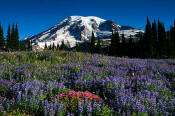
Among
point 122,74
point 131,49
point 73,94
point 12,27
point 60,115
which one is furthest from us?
point 12,27

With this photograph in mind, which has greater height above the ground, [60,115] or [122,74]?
[122,74]

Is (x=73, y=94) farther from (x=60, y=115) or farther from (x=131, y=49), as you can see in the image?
(x=131, y=49)

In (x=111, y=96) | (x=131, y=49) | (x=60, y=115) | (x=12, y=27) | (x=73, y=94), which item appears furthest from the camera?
(x=12, y=27)

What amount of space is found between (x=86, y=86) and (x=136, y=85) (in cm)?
158

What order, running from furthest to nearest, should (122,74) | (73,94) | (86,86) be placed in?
(122,74) < (86,86) < (73,94)

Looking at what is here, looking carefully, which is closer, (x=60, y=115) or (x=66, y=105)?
(x=60, y=115)

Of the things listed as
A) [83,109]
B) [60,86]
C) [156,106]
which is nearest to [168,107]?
[156,106]

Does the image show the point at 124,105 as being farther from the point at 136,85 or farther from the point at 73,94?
the point at 136,85

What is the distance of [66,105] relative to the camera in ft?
11.2

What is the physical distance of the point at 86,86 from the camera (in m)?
4.62

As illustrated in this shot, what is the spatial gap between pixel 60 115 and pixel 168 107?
2.25 metres

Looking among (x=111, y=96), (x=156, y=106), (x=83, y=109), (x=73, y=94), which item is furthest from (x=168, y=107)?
(x=73, y=94)

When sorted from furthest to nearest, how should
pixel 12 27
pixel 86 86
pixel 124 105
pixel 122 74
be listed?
pixel 12 27, pixel 122 74, pixel 86 86, pixel 124 105

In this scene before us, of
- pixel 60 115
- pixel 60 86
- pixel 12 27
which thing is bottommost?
pixel 60 115
